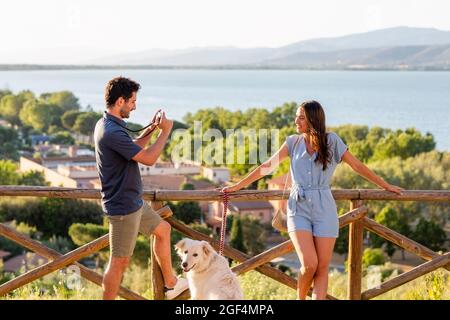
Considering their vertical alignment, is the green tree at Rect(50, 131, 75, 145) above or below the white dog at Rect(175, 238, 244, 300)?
below

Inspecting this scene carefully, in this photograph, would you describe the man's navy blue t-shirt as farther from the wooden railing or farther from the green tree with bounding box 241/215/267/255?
the green tree with bounding box 241/215/267/255

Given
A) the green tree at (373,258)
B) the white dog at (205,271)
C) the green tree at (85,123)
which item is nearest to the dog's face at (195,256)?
the white dog at (205,271)

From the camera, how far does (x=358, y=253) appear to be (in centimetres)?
482

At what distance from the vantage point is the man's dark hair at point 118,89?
3.69 m

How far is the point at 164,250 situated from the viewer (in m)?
4.32

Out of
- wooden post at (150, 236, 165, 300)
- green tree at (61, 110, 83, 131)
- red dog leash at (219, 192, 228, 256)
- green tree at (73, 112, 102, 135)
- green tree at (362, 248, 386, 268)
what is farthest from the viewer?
green tree at (61, 110, 83, 131)

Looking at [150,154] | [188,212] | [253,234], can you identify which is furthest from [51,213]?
[150,154]

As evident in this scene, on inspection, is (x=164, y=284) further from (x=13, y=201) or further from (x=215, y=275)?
(x=13, y=201)

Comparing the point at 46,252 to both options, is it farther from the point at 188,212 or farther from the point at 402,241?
the point at 188,212

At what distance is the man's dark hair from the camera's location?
3.69m

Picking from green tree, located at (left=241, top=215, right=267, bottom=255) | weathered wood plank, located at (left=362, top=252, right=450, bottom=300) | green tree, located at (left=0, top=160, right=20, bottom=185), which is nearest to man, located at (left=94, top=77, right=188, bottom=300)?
weathered wood plank, located at (left=362, top=252, right=450, bottom=300)

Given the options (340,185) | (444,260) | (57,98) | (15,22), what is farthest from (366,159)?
(15,22)

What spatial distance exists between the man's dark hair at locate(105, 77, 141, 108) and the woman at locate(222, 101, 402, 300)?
35.4 inches

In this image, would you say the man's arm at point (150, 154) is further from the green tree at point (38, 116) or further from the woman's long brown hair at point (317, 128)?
the green tree at point (38, 116)
